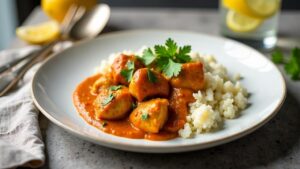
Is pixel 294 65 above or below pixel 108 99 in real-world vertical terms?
below

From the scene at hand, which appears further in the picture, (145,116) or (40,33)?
(40,33)

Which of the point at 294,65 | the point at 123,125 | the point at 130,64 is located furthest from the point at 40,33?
the point at 294,65

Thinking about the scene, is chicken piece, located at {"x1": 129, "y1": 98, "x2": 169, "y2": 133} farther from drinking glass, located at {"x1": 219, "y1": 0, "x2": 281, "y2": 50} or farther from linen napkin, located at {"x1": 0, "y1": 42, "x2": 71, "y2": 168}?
drinking glass, located at {"x1": 219, "y1": 0, "x2": 281, "y2": 50}

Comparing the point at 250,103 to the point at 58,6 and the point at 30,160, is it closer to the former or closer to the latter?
the point at 30,160

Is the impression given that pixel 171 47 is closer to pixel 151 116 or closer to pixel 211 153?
pixel 151 116

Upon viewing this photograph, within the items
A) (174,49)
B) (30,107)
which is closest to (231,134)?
(174,49)

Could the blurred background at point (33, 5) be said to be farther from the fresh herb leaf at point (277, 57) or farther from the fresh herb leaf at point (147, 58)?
the fresh herb leaf at point (147, 58)
